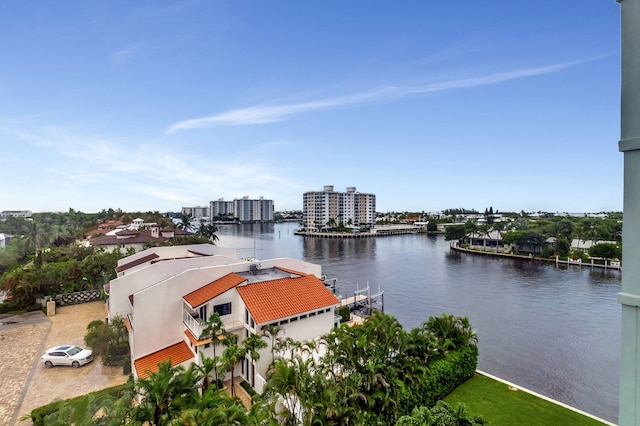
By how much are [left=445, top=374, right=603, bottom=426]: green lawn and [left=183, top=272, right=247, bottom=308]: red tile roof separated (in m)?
13.1

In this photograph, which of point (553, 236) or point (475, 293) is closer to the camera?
point (475, 293)

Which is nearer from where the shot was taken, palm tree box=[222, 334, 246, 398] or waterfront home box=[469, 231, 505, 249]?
palm tree box=[222, 334, 246, 398]

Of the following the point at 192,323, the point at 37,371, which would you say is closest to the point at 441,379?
the point at 192,323

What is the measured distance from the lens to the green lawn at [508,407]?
15.1 meters

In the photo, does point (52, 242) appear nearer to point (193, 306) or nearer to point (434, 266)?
point (193, 306)

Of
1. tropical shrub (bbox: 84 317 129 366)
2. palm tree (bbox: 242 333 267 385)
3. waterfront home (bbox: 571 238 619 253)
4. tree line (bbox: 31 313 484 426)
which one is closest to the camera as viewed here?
tree line (bbox: 31 313 484 426)

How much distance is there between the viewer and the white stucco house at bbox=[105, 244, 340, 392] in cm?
1809

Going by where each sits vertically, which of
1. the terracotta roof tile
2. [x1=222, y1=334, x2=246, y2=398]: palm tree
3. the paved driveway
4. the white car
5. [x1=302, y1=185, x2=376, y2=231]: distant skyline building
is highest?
[x1=302, y1=185, x2=376, y2=231]: distant skyline building

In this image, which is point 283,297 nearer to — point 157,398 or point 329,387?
point 329,387

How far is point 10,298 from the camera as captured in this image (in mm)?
32062

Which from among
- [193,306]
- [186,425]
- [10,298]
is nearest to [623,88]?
[186,425]

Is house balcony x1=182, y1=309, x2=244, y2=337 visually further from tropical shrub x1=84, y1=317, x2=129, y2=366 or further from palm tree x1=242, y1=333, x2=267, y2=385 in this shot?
tropical shrub x1=84, y1=317, x2=129, y2=366

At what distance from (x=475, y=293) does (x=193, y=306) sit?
120ft

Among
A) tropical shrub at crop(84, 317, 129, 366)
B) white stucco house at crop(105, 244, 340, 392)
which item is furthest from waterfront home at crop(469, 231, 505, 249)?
tropical shrub at crop(84, 317, 129, 366)
